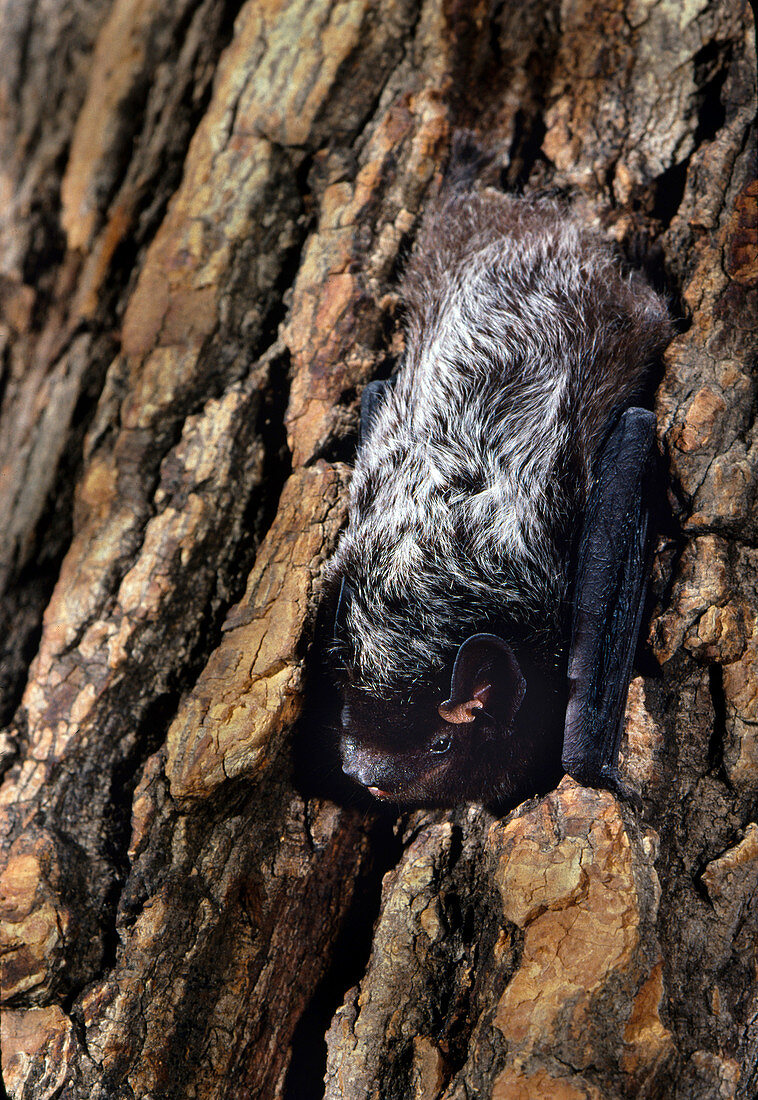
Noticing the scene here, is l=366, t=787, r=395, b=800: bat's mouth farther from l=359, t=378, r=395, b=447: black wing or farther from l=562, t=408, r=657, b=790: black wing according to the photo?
l=359, t=378, r=395, b=447: black wing

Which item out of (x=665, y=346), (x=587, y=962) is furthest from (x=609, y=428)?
(x=587, y=962)

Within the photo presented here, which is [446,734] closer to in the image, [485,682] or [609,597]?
[485,682]

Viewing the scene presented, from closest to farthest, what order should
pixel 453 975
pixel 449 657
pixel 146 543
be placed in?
pixel 453 975, pixel 146 543, pixel 449 657

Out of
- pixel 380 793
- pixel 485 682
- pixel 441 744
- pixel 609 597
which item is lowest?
pixel 380 793

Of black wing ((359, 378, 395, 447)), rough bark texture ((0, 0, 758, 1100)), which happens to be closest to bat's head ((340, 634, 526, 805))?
rough bark texture ((0, 0, 758, 1100))

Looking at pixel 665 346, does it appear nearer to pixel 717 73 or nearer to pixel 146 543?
pixel 717 73

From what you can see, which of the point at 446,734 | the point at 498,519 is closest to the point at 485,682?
the point at 446,734

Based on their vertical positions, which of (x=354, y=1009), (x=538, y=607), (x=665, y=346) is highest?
(x=665, y=346)

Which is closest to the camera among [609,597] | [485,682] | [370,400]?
[609,597]
